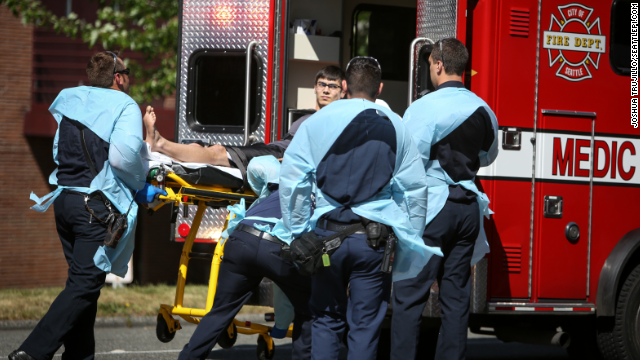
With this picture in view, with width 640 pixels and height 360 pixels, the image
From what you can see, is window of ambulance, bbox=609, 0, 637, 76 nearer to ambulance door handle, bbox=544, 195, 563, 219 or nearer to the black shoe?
ambulance door handle, bbox=544, 195, 563, 219

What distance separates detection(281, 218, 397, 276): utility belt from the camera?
11.9 ft

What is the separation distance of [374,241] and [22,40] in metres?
9.27

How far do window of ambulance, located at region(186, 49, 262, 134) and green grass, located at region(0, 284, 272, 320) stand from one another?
9.72 feet

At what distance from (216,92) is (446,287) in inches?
110

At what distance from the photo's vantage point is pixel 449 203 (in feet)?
14.7

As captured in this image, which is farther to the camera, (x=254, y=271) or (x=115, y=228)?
(x=115, y=228)

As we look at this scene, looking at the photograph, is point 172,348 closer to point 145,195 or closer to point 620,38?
point 145,195

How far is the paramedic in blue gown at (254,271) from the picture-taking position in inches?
155

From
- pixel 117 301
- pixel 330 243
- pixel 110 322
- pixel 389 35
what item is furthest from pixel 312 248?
pixel 117 301

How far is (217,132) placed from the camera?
631cm

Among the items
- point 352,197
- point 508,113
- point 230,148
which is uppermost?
point 508,113

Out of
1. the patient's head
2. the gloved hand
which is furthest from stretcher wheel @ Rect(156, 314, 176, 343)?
the patient's head

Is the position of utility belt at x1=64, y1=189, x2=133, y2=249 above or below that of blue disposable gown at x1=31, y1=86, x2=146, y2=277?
below

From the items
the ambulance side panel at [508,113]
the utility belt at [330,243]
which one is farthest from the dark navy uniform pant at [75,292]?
the ambulance side panel at [508,113]
